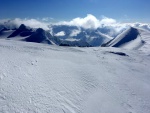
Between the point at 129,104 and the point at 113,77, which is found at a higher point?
the point at 113,77

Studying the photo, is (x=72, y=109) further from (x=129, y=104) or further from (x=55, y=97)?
(x=129, y=104)

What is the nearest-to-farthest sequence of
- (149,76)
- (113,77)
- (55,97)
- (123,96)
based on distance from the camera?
(55,97) → (123,96) → (113,77) → (149,76)

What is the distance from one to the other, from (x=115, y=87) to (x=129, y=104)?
104 inches

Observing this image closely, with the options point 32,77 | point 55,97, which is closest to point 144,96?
point 55,97

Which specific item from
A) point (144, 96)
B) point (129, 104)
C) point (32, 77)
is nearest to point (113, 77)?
point (144, 96)

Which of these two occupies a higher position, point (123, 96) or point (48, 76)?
point (48, 76)

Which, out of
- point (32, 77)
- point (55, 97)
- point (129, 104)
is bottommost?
point (129, 104)

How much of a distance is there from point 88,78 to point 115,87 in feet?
9.06

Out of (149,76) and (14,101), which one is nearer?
(14,101)

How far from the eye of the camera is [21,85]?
1220 centimetres

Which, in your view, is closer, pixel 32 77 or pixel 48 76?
pixel 32 77

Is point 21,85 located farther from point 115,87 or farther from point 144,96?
point 144,96

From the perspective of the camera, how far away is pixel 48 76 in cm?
1489

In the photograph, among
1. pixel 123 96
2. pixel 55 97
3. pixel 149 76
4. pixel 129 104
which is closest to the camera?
pixel 55 97
